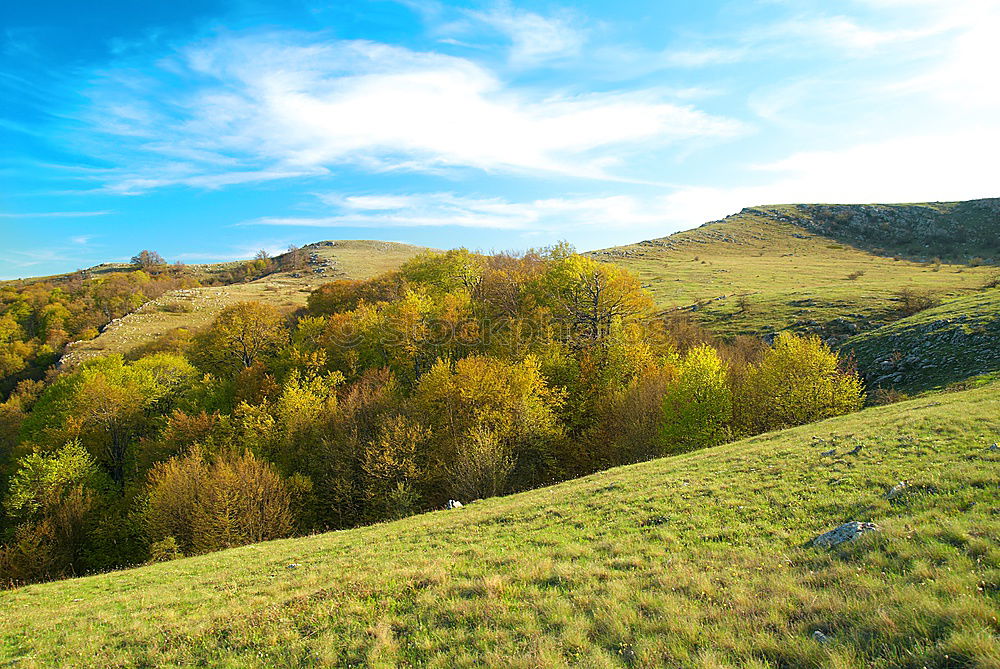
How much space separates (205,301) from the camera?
366 feet

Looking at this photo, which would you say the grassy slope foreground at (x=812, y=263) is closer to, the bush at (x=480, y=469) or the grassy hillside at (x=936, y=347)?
the grassy hillside at (x=936, y=347)

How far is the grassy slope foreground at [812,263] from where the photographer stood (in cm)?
6419

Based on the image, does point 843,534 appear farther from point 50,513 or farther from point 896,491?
point 50,513

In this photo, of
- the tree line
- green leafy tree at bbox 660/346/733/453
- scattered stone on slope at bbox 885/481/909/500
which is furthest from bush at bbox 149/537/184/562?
scattered stone on slope at bbox 885/481/909/500

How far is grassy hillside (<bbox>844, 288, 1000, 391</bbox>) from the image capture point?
3556 centimetres

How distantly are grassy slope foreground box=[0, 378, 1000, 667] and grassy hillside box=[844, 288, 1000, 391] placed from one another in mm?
20828

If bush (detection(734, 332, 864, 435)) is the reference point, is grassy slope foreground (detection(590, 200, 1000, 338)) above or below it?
above

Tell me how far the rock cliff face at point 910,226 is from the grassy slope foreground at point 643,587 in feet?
489

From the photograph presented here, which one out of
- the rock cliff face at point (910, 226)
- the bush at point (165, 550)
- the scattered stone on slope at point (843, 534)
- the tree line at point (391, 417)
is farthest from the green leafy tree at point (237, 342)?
the rock cliff face at point (910, 226)

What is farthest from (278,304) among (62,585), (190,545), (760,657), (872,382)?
(760,657)

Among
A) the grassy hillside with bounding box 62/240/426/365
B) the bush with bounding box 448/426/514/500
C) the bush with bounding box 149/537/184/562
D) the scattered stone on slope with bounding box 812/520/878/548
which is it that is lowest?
the bush with bounding box 149/537/184/562

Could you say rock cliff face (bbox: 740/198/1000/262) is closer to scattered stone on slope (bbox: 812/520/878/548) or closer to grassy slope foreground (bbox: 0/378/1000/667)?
grassy slope foreground (bbox: 0/378/1000/667)

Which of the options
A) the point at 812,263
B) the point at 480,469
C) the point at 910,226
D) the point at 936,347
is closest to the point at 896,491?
the point at 480,469

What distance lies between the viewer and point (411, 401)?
4619 centimetres
